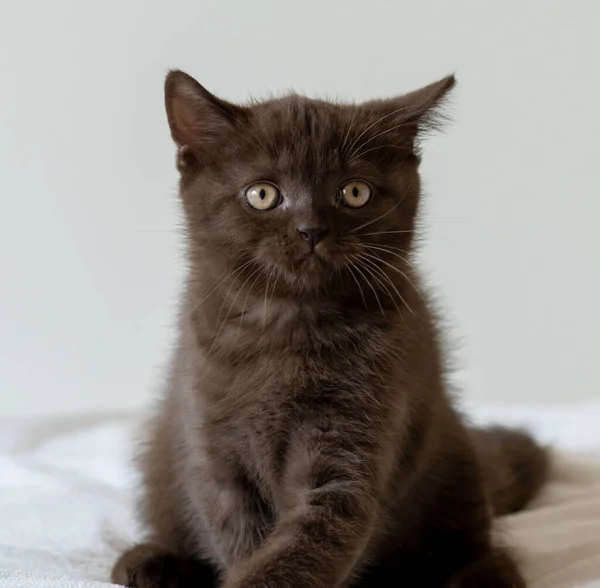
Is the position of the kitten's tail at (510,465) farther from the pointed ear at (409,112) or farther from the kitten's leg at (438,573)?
the pointed ear at (409,112)

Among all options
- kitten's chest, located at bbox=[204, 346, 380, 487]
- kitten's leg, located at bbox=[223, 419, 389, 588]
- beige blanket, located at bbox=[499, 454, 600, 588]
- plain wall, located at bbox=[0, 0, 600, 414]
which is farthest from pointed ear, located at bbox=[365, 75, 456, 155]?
plain wall, located at bbox=[0, 0, 600, 414]

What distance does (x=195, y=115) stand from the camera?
1.25 meters

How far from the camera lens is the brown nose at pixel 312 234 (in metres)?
1.13

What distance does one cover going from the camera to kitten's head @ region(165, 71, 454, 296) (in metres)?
1.17

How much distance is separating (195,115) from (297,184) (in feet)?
0.68

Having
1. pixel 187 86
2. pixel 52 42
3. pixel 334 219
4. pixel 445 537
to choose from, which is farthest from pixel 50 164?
pixel 445 537

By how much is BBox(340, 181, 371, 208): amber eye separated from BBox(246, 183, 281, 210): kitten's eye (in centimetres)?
10

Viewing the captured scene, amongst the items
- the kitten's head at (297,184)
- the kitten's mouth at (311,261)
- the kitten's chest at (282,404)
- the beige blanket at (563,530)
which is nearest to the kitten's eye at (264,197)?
the kitten's head at (297,184)

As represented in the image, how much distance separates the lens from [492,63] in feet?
7.51

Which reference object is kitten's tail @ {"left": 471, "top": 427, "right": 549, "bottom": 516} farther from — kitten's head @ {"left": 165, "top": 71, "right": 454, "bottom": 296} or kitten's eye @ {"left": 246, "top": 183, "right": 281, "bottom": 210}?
kitten's eye @ {"left": 246, "top": 183, "right": 281, "bottom": 210}

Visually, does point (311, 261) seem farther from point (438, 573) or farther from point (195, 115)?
point (438, 573)

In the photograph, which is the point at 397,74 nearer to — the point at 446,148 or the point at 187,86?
the point at 446,148

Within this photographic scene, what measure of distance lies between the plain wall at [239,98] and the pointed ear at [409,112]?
881mm

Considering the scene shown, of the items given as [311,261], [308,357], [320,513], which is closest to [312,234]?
[311,261]
